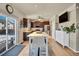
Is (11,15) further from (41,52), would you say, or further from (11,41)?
(41,52)

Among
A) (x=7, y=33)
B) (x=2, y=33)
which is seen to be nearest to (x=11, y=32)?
(x=7, y=33)

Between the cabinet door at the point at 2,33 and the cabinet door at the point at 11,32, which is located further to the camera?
the cabinet door at the point at 11,32

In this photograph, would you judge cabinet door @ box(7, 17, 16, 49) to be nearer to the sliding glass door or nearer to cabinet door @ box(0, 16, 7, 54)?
the sliding glass door

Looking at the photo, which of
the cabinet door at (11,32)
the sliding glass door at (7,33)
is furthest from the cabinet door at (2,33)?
the cabinet door at (11,32)

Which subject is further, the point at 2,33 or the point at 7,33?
the point at 7,33

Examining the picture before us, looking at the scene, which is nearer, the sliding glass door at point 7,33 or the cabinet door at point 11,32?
the sliding glass door at point 7,33

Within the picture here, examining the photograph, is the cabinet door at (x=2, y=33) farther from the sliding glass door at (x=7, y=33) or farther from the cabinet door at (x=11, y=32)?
the cabinet door at (x=11, y=32)

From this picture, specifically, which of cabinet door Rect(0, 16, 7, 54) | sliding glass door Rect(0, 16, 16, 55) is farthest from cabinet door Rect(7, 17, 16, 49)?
cabinet door Rect(0, 16, 7, 54)

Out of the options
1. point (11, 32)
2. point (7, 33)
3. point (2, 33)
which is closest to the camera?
point (2, 33)

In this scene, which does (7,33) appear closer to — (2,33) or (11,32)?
(11,32)

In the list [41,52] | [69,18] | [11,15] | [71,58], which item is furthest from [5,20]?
[71,58]

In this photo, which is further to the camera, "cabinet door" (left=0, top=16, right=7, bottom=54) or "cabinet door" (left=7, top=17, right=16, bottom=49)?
"cabinet door" (left=7, top=17, right=16, bottom=49)

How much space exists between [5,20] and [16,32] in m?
0.95

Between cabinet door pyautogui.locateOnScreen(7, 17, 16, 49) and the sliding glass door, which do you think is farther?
cabinet door pyautogui.locateOnScreen(7, 17, 16, 49)
